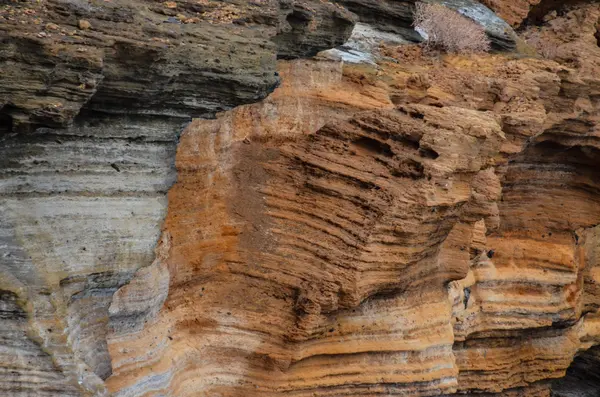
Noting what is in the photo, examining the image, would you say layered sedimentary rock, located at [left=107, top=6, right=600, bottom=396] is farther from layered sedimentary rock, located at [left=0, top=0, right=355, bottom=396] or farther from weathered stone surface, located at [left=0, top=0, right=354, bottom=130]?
weathered stone surface, located at [left=0, top=0, right=354, bottom=130]

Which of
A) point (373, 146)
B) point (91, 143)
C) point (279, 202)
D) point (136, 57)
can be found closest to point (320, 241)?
point (279, 202)

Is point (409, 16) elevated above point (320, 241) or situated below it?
above

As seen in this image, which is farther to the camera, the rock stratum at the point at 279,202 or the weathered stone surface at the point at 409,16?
the weathered stone surface at the point at 409,16

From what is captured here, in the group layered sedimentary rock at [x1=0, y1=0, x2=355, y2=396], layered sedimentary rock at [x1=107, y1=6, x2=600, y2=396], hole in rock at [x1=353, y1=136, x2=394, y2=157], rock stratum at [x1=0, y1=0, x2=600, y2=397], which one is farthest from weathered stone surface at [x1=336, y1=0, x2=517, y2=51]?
layered sedimentary rock at [x1=0, y1=0, x2=355, y2=396]

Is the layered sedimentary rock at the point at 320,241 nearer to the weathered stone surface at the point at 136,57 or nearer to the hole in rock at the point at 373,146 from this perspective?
the hole in rock at the point at 373,146

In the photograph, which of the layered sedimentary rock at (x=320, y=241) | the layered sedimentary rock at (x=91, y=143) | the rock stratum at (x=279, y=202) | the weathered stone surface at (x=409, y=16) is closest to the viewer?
the layered sedimentary rock at (x=91, y=143)

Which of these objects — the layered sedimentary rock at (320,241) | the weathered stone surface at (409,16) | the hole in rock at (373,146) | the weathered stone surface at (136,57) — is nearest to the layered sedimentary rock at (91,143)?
the weathered stone surface at (136,57)

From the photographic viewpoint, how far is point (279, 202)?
8.65 metres

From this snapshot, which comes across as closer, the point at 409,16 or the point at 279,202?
the point at 279,202

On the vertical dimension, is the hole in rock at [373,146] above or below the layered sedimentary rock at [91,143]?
above

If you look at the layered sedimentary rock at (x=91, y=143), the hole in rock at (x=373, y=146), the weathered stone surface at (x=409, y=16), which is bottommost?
the layered sedimentary rock at (x=91, y=143)

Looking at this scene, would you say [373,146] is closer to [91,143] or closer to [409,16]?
[409,16]

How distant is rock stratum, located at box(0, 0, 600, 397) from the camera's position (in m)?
6.30

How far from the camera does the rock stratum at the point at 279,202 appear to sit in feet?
20.7
